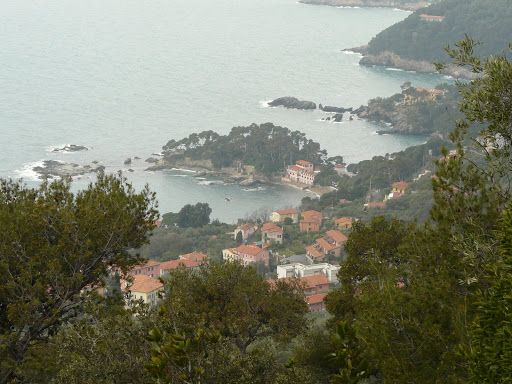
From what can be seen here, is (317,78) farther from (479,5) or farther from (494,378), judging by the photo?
(494,378)

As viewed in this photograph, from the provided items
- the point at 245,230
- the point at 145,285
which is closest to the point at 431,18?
the point at 245,230

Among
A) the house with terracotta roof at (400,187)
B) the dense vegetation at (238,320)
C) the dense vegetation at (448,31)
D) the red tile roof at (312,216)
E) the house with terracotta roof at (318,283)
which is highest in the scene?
the dense vegetation at (238,320)

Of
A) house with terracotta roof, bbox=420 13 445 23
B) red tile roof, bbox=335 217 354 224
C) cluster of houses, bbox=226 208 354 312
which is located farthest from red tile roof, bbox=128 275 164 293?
house with terracotta roof, bbox=420 13 445 23

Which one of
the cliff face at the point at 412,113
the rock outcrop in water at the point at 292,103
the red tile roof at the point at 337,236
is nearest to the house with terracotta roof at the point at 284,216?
the red tile roof at the point at 337,236

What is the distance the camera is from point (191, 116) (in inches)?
3007

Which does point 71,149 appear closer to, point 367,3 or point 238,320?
point 238,320

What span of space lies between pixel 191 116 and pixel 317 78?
20.7 m

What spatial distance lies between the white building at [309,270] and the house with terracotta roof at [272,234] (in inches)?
319

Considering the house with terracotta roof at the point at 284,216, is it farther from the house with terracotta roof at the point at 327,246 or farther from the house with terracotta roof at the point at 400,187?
the house with terracotta roof at the point at 400,187

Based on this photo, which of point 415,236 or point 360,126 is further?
point 360,126

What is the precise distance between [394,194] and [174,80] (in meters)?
40.2

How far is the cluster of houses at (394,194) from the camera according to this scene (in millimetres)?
51925

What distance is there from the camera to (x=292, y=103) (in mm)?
80625

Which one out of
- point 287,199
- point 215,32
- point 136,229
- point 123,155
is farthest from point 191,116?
point 136,229
